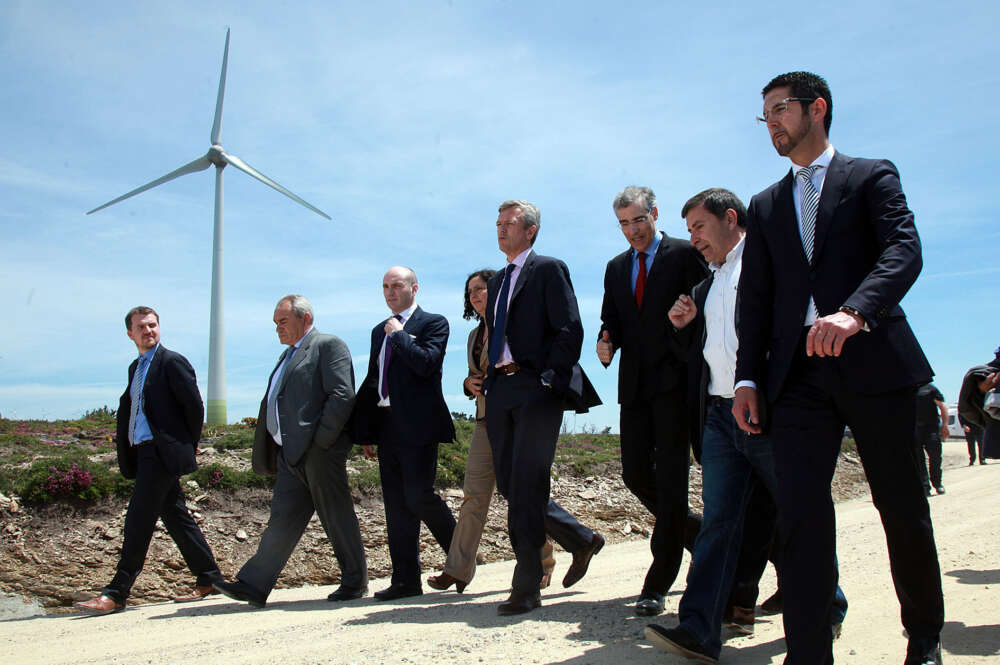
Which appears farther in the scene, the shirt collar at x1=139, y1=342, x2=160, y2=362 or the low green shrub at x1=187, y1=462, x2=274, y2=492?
the low green shrub at x1=187, y1=462, x2=274, y2=492

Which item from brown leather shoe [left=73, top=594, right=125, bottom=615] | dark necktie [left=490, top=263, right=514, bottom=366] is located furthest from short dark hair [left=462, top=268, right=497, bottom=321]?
brown leather shoe [left=73, top=594, right=125, bottom=615]

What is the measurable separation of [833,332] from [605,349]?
2.15 meters

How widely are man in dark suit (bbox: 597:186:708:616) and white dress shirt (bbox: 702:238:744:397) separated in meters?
0.43

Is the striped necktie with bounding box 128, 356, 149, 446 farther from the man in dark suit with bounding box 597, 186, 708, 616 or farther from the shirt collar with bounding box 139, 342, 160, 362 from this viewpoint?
the man in dark suit with bounding box 597, 186, 708, 616

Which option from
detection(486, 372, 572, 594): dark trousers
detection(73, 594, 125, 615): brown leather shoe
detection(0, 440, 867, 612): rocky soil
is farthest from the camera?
detection(0, 440, 867, 612): rocky soil

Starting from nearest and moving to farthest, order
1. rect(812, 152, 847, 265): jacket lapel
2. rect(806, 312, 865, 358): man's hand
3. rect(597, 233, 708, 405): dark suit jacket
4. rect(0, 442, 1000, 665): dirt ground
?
rect(806, 312, 865, 358): man's hand < rect(812, 152, 847, 265): jacket lapel < rect(0, 442, 1000, 665): dirt ground < rect(597, 233, 708, 405): dark suit jacket

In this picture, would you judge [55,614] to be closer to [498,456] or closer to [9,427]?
[498,456]

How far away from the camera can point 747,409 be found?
286cm

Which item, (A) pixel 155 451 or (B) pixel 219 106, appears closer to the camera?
(A) pixel 155 451

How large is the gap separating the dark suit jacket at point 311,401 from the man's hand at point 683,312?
280 centimetres

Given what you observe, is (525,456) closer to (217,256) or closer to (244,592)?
(244,592)

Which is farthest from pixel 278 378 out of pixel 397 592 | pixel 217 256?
pixel 217 256

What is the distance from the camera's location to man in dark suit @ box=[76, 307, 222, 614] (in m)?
5.93

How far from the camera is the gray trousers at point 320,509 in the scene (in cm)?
582
